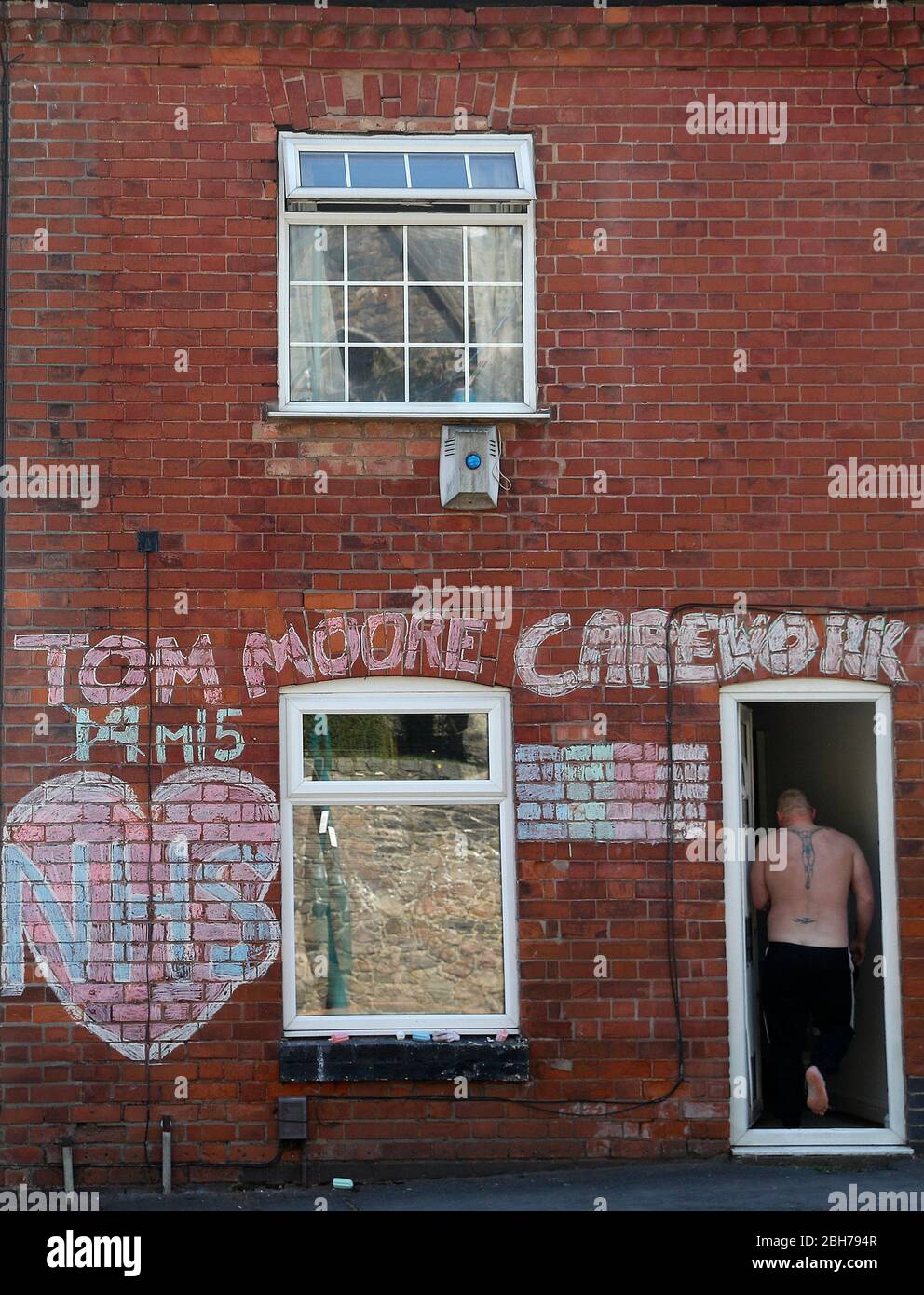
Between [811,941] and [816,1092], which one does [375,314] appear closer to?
[811,941]

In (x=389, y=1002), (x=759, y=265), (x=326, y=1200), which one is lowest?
(x=326, y=1200)

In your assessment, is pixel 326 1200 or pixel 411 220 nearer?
pixel 326 1200

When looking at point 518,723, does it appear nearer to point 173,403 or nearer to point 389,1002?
point 389,1002

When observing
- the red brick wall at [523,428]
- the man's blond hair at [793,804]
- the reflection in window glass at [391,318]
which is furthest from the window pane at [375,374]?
the man's blond hair at [793,804]

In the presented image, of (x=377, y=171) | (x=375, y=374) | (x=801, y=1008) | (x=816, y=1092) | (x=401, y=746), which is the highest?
(x=377, y=171)

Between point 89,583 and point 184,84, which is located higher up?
point 184,84

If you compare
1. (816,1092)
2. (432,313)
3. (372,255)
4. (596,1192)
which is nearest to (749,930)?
(816,1092)

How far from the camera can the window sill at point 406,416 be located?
27.9 feet

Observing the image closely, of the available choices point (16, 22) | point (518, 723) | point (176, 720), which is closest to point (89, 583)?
point (176, 720)

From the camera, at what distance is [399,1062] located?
8.28 metres

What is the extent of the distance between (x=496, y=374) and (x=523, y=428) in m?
0.38

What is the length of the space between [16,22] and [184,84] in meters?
0.96

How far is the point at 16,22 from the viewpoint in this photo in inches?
341

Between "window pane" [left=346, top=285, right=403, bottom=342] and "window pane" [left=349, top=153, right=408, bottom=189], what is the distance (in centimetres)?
55
